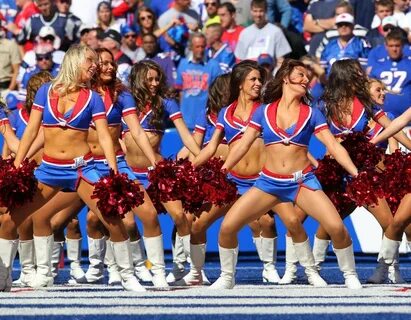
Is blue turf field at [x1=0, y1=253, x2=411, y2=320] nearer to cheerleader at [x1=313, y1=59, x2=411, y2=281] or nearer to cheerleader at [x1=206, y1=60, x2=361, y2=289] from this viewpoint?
cheerleader at [x1=206, y1=60, x2=361, y2=289]

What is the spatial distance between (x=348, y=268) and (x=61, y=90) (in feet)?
8.88

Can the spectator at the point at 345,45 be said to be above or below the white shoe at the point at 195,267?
above

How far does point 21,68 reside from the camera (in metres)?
17.7

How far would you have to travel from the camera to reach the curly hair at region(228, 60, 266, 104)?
1156 cm

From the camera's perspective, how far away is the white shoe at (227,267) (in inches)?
413

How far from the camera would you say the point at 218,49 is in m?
17.0

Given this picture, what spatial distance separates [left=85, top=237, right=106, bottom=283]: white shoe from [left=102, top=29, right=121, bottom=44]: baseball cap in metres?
5.38

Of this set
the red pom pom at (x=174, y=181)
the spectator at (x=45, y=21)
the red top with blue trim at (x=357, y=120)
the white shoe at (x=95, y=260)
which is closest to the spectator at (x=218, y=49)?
the spectator at (x=45, y=21)

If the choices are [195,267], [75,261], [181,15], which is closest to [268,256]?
[195,267]

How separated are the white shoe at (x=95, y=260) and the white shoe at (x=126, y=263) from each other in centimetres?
170

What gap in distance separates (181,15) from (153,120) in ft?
21.3

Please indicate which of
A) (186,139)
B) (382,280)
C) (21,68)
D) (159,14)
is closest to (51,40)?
(21,68)

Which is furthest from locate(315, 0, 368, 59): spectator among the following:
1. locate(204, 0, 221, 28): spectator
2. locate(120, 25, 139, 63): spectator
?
locate(120, 25, 139, 63): spectator

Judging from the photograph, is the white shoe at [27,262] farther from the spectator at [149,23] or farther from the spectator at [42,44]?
the spectator at [149,23]
